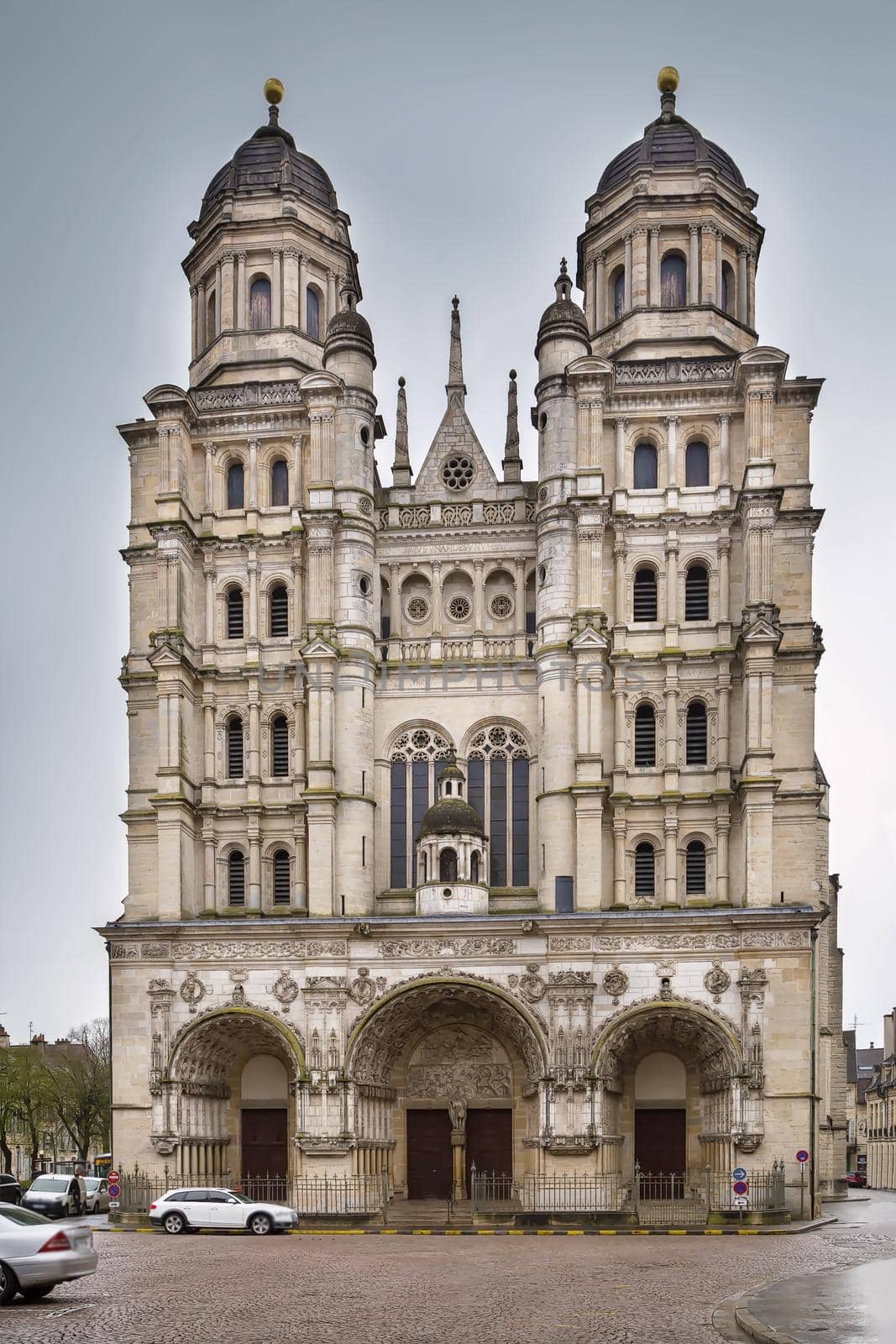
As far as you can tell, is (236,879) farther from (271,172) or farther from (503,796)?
(271,172)

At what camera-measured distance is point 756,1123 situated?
4288 cm

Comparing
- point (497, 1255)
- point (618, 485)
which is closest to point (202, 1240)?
point (497, 1255)

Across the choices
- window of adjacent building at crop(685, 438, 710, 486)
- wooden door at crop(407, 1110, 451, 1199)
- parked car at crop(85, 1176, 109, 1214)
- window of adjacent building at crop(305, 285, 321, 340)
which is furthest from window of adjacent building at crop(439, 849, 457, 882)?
window of adjacent building at crop(305, 285, 321, 340)

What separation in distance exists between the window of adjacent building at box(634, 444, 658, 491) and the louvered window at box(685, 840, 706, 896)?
36.8 ft

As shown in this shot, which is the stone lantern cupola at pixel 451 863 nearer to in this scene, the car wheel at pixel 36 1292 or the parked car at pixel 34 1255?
the car wheel at pixel 36 1292

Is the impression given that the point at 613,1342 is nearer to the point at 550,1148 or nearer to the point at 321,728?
the point at 550,1148

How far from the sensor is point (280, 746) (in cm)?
4962

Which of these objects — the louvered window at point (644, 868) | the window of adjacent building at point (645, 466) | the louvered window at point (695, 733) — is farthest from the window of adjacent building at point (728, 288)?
the louvered window at point (644, 868)

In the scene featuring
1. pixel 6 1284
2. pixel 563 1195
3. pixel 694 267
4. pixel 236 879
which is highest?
pixel 694 267

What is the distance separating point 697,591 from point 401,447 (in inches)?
457

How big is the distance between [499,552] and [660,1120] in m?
17.7

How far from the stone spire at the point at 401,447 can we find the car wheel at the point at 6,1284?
33.6m

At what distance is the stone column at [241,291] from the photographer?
175 ft

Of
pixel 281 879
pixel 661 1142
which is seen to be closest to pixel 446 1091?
pixel 661 1142
